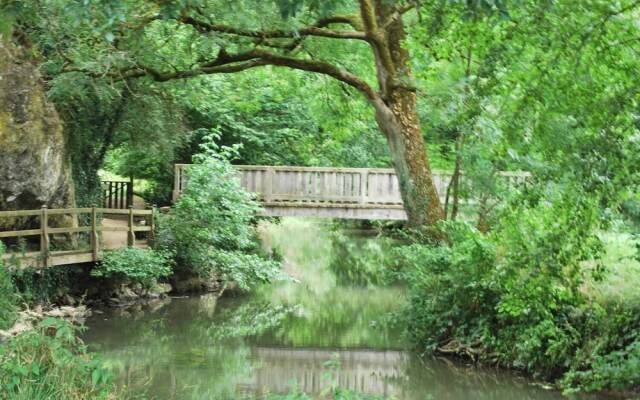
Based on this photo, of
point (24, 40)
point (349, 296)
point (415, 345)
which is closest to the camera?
point (415, 345)

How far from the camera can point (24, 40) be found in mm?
17766

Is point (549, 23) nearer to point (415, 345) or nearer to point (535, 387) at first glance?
point (535, 387)

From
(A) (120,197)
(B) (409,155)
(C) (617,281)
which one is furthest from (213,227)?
(C) (617,281)

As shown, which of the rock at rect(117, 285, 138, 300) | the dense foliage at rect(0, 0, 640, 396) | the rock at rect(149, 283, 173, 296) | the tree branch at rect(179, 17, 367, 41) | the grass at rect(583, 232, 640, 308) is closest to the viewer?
the dense foliage at rect(0, 0, 640, 396)

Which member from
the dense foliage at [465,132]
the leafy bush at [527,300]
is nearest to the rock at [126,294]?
the dense foliage at [465,132]

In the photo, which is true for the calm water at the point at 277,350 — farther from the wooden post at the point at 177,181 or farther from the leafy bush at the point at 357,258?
the wooden post at the point at 177,181

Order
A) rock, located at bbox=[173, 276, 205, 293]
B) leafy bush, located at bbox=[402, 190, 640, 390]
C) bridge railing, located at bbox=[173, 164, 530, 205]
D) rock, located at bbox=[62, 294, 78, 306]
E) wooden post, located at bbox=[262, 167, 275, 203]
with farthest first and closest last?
wooden post, located at bbox=[262, 167, 275, 203] → bridge railing, located at bbox=[173, 164, 530, 205] → rock, located at bbox=[173, 276, 205, 293] → rock, located at bbox=[62, 294, 78, 306] → leafy bush, located at bbox=[402, 190, 640, 390]

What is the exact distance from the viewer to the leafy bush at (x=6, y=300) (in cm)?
1275

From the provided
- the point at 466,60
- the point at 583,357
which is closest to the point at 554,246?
the point at 583,357

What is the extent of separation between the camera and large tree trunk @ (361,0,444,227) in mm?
13711

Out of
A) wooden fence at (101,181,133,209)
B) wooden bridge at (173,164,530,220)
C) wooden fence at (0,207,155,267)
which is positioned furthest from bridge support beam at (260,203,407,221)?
wooden fence at (101,181,133,209)

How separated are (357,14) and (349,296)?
9.10 metres

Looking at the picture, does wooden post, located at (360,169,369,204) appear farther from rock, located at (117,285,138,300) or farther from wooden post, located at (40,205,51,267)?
wooden post, located at (40,205,51,267)

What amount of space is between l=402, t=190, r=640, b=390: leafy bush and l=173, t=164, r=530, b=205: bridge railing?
8023 millimetres
